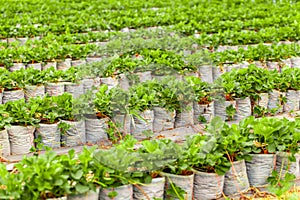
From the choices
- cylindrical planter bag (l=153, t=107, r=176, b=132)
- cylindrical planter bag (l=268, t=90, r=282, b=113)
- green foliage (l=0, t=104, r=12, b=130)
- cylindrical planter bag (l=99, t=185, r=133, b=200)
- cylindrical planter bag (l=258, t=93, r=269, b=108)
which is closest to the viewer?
cylindrical planter bag (l=99, t=185, r=133, b=200)

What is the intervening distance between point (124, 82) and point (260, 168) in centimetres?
244

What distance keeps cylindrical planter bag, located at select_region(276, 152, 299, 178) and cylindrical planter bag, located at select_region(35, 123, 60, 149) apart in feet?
7.53

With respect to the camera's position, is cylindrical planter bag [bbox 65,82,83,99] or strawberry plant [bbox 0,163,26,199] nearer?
strawberry plant [bbox 0,163,26,199]

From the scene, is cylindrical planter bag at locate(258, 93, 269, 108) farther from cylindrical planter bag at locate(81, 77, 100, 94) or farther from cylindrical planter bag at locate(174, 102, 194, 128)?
cylindrical planter bag at locate(81, 77, 100, 94)

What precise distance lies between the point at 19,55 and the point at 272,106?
388 cm

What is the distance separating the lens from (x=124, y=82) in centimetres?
645

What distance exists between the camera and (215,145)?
4211 millimetres

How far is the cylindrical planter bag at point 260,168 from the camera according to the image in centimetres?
451

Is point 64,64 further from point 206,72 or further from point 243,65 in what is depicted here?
point 243,65

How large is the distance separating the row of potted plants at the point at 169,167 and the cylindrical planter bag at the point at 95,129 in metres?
1.26

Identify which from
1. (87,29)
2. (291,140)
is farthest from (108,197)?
(87,29)

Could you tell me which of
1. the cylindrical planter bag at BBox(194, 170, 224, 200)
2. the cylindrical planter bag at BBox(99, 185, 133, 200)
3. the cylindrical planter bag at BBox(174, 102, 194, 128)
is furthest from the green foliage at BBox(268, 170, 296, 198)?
the cylindrical planter bag at BBox(174, 102, 194, 128)

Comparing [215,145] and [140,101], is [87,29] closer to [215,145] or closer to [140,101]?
[140,101]

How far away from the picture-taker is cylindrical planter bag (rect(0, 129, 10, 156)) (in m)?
5.17
